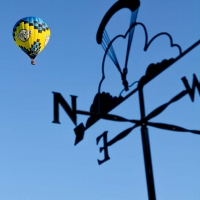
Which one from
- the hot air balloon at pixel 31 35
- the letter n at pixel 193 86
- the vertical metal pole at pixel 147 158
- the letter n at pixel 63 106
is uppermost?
the hot air balloon at pixel 31 35

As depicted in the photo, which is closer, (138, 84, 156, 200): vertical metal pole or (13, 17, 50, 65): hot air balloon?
(138, 84, 156, 200): vertical metal pole

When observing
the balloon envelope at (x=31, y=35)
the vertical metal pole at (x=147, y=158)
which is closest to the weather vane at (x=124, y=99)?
the vertical metal pole at (x=147, y=158)

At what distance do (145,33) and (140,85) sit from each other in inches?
25.1

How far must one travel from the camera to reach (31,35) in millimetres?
27547

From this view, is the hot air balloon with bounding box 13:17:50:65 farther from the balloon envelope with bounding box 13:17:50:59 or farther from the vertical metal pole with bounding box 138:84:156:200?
the vertical metal pole with bounding box 138:84:156:200

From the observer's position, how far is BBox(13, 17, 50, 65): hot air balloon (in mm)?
27703

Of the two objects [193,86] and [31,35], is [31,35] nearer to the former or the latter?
[31,35]

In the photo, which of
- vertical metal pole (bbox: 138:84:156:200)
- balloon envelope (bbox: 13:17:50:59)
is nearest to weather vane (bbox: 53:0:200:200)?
vertical metal pole (bbox: 138:84:156:200)

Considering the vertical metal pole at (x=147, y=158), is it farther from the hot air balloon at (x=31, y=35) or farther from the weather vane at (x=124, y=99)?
the hot air balloon at (x=31, y=35)

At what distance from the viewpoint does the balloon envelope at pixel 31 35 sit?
90.9ft

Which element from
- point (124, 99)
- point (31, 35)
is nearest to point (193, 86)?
point (124, 99)

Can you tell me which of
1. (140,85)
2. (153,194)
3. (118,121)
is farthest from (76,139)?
(153,194)

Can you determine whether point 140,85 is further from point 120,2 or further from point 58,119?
point 120,2

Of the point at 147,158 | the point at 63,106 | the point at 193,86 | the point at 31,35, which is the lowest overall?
the point at 147,158
